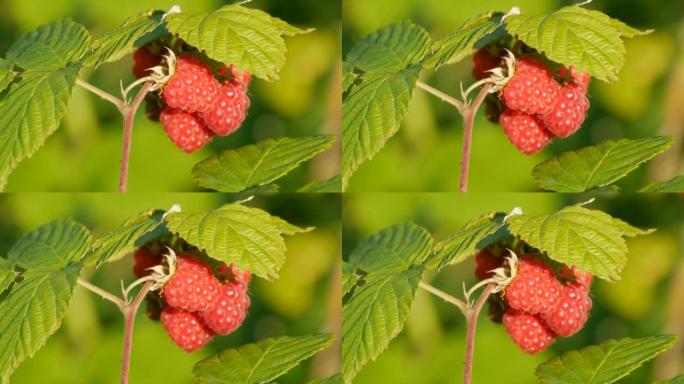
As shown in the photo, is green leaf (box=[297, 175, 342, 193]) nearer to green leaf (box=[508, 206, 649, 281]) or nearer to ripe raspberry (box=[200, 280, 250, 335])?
ripe raspberry (box=[200, 280, 250, 335])

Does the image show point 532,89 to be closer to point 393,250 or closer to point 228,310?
point 393,250

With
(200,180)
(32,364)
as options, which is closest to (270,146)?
(200,180)

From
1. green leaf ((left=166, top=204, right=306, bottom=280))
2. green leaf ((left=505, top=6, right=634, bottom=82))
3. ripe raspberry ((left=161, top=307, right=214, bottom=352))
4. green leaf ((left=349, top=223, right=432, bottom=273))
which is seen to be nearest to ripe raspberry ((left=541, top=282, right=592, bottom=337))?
green leaf ((left=349, top=223, right=432, bottom=273))

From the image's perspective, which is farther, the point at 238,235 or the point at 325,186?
the point at 325,186

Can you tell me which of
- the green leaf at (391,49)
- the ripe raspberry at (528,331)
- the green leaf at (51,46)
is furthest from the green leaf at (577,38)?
the green leaf at (51,46)

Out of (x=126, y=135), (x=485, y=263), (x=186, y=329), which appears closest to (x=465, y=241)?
(x=485, y=263)
